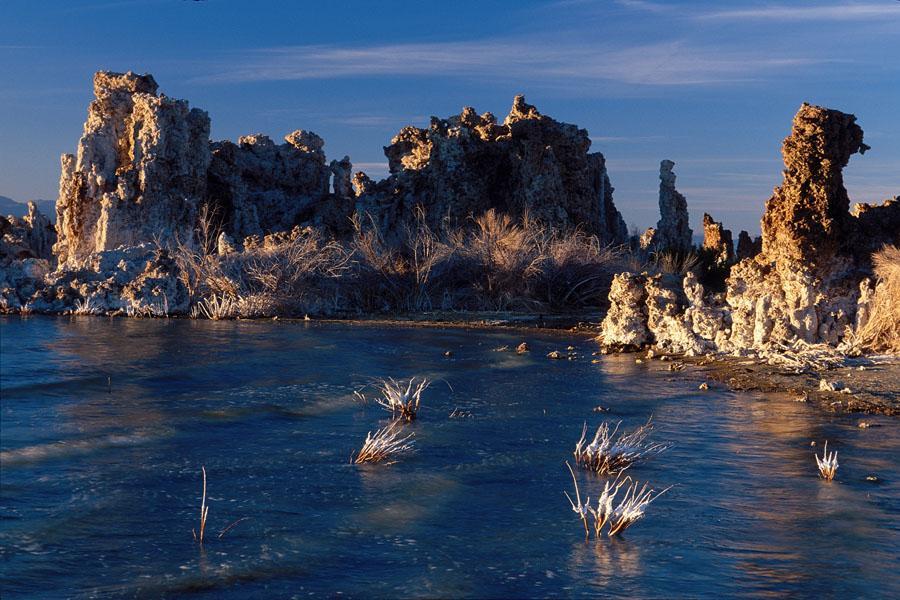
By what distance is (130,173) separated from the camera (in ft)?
88.4

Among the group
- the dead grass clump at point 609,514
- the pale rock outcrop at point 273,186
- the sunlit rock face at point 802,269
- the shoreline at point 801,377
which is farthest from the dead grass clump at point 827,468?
the pale rock outcrop at point 273,186

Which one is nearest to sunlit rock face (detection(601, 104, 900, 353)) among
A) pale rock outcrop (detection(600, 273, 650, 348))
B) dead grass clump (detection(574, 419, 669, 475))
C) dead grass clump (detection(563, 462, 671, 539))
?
pale rock outcrop (detection(600, 273, 650, 348))

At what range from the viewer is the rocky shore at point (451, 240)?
48.1 feet

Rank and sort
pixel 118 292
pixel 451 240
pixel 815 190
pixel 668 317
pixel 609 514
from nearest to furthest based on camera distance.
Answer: pixel 609 514
pixel 815 190
pixel 668 317
pixel 118 292
pixel 451 240

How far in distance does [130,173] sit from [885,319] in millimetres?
20328

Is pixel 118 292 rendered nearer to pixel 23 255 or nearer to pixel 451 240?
pixel 23 255

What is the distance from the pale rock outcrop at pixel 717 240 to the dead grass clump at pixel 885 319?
12682mm

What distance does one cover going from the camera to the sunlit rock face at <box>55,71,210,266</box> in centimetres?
2675

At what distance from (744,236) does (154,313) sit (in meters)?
15.6

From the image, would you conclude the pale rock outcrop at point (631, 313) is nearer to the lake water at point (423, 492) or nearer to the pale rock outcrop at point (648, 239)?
the lake water at point (423, 492)

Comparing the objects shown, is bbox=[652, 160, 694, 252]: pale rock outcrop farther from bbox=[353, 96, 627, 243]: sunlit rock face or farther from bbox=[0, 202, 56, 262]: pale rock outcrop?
bbox=[0, 202, 56, 262]: pale rock outcrop

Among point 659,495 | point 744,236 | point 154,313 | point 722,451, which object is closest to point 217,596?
point 659,495

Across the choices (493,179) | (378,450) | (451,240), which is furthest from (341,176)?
(378,450)

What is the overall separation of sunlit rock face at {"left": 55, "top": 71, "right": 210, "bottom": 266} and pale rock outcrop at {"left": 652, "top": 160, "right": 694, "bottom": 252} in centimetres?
1429
